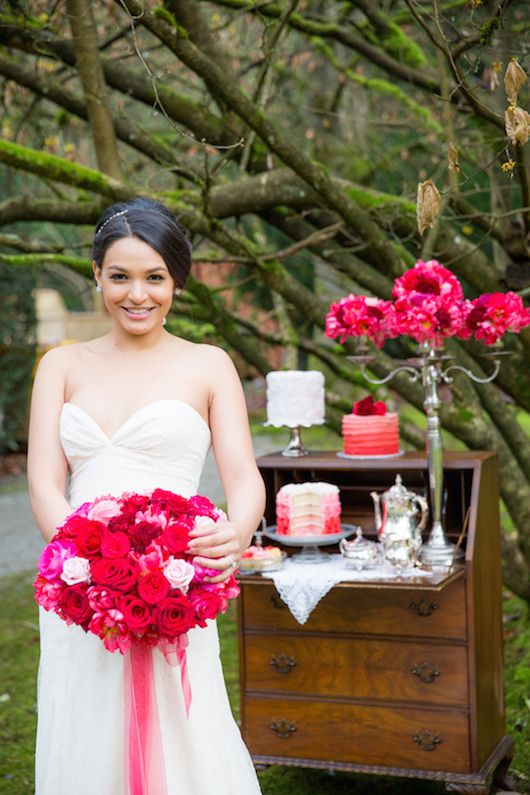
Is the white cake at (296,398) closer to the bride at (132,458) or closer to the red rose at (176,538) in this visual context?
the bride at (132,458)

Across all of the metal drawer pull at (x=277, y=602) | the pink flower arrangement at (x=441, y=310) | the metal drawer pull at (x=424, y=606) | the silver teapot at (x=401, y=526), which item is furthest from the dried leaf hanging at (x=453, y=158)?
the metal drawer pull at (x=277, y=602)

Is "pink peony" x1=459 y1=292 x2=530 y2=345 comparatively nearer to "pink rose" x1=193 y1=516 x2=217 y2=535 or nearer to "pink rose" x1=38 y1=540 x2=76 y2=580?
"pink rose" x1=193 y1=516 x2=217 y2=535

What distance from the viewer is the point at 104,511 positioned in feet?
9.04

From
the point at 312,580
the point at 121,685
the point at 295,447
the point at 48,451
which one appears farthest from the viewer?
the point at 295,447

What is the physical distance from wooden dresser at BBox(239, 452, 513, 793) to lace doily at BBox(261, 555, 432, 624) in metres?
0.07

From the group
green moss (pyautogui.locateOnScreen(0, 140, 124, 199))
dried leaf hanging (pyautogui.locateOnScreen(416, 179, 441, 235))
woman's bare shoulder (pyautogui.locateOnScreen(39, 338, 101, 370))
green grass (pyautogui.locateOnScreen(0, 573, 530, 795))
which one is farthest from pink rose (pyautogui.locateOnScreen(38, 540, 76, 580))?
green moss (pyautogui.locateOnScreen(0, 140, 124, 199))

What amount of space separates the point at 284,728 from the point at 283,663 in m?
0.27

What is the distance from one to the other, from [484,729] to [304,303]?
2644 mm

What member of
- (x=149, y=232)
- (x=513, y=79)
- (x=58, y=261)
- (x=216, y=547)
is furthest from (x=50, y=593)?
(x=58, y=261)

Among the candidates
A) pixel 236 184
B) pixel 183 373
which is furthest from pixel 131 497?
pixel 236 184

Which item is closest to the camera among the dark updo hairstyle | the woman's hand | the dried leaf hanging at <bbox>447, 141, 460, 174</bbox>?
the woman's hand

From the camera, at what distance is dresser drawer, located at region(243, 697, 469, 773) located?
4.59 meters

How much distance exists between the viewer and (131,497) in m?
2.79

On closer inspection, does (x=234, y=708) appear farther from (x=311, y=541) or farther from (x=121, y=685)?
(x=121, y=685)
